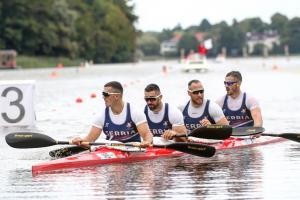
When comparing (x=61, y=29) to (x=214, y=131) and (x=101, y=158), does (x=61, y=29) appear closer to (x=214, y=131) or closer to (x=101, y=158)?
(x=214, y=131)

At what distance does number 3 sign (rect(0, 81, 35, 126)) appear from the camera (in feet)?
72.7

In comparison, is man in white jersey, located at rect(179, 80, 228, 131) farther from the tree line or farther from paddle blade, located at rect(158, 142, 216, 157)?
the tree line

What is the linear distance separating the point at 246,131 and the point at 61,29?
97.6m

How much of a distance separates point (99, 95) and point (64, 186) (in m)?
26.6

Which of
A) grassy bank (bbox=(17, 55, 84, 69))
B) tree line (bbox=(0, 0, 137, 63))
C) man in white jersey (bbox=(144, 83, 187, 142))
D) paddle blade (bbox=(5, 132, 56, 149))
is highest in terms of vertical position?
tree line (bbox=(0, 0, 137, 63))

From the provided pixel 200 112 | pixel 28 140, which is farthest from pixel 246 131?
pixel 28 140

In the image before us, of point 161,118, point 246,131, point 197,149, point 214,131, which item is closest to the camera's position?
point 197,149

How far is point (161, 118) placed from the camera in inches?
597

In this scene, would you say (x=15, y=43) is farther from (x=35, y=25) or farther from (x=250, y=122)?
(x=250, y=122)

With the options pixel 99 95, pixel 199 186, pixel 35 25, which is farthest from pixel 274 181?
pixel 35 25

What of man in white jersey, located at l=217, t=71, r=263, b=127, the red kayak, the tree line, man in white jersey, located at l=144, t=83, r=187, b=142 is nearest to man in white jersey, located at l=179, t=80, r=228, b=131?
man in white jersey, located at l=144, t=83, r=187, b=142

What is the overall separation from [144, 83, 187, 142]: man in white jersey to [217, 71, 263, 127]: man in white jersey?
6.88ft

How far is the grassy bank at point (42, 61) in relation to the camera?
347 ft

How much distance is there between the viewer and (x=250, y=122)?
56.3 ft
